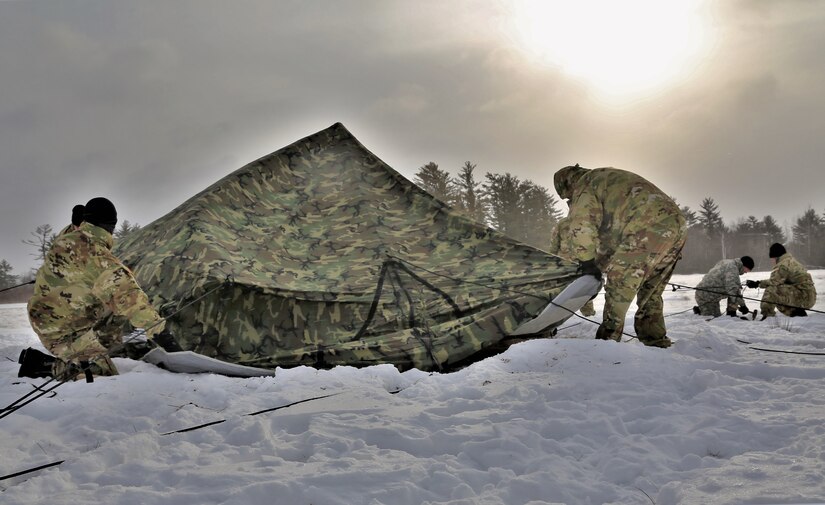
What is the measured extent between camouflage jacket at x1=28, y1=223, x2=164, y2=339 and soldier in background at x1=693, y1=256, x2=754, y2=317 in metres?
8.42

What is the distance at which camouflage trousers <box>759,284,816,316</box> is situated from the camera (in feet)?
28.6

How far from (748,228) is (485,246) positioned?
70134 millimetres

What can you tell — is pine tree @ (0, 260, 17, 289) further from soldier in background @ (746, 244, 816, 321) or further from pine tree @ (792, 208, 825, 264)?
pine tree @ (792, 208, 825, 264)

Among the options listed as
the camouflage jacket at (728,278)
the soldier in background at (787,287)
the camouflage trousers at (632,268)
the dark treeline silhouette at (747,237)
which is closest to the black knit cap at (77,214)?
the camouflage trousers at (632,268)

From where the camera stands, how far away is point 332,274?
544 cm

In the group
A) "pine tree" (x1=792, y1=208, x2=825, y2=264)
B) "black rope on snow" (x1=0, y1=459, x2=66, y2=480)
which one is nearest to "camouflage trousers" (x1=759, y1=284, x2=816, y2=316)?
"black rope on snow" (x1=0, y1=459, x2=66, y2=480)

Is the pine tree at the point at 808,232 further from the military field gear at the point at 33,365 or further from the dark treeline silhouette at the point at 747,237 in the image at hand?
the military field gear at the point at 33,365

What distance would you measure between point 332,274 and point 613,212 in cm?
302

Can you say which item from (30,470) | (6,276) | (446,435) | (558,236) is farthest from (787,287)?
(6,276)

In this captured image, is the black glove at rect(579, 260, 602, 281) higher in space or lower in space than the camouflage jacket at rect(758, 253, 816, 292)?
higher

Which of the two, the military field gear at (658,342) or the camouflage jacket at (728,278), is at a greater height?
the camouflage jacket at (728,278)

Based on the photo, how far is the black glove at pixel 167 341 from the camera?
4699 mm

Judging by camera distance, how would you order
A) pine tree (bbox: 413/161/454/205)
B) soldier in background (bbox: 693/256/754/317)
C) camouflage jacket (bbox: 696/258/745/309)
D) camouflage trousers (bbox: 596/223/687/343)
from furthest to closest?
pine tree (bbox: 413/161/454/205), camouflage jacket (bbox: 696/258/745/309), soldier in background (bbox: 693/256/754/317), camouflage trousers (bbox: 596/223/687/343)

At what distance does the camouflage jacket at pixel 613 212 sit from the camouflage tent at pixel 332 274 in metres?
0.39
